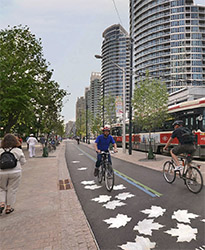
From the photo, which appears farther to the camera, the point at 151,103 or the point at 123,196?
the point at 151,103

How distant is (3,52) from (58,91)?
9.05 meters

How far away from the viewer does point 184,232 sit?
328cm

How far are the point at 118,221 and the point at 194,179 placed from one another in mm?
2802

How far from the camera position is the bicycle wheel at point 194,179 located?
A: 522 centimetres

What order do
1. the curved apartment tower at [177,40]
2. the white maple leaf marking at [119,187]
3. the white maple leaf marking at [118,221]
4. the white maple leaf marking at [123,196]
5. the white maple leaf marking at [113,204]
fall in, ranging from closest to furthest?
the white maple leaf marking at [118,221], the white maple leaf marking at [113,204], the white maple leaf marking at [123,196], the white maple leaf marking at [119,187], the curved apartment tower at [177,40]

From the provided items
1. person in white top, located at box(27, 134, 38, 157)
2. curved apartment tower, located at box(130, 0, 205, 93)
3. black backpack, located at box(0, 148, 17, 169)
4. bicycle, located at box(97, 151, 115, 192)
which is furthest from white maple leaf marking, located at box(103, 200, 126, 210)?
curved apartment tower, located at box(130, 0, 205, 93)

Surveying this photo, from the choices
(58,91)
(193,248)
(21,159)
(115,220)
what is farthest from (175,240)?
(58,91)

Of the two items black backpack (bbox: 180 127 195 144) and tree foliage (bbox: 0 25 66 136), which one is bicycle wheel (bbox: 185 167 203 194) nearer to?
black backpack (bbox: 180 127 195 144)

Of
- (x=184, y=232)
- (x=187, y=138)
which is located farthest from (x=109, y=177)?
(x=184, y=232)

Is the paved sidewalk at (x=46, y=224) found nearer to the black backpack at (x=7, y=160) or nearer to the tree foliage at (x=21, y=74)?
the black backpack at (x=7, y=160)

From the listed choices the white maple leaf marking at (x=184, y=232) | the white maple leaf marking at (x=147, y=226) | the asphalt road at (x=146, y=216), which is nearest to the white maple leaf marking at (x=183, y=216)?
the asphalt road at (x=146, y=216)

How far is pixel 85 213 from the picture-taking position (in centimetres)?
427

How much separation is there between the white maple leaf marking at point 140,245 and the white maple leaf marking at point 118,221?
0.56 meters

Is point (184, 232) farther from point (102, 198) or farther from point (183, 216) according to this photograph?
point (102, 198)
